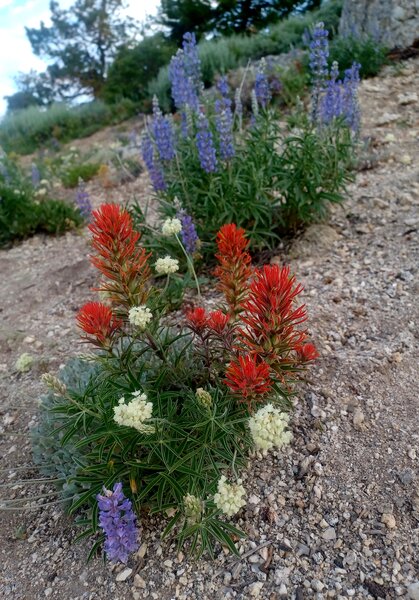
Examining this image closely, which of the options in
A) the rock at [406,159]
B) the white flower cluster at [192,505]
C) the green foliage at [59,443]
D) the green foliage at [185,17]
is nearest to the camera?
the white flower cluster at [192,505]

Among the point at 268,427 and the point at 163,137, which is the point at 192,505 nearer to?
the point at 268,427

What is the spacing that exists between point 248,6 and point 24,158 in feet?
30.8

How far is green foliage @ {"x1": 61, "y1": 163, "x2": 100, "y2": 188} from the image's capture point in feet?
23.7

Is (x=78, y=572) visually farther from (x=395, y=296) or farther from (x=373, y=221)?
(x=373, y=221)

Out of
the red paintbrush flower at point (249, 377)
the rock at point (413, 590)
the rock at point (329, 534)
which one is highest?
the red paintbrush flower at point (249, 377)

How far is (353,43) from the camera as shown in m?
7.22

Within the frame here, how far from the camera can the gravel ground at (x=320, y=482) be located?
178 centimetres

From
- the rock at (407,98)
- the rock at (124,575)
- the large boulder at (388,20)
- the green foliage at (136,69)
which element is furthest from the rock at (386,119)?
the green foliage at (136,69)

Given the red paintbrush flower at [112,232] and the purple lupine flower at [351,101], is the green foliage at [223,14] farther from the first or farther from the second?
the red paintbrush flower at [112,232]

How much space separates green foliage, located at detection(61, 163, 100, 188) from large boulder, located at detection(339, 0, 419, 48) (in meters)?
4.55

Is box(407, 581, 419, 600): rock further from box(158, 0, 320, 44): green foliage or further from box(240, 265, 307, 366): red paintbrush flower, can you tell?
box(158, 0, 320, 44): green foliage

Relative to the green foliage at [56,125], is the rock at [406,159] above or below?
above

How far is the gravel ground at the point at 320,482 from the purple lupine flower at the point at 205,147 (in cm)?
96

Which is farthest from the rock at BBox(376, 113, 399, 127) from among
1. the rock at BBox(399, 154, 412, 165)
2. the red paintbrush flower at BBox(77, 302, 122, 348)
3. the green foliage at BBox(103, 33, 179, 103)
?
the green foliage at BBox(103, 33, 179, 103)
